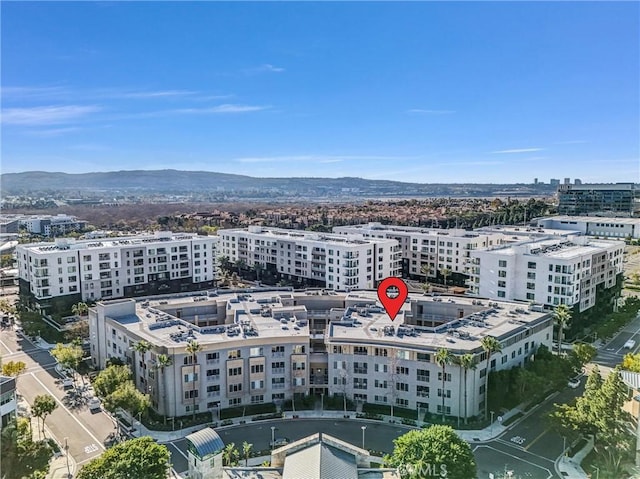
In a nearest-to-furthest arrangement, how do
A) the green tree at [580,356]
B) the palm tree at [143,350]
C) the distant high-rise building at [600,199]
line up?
the palm tree at [143,350] → the green tree at [580,356] → the distant high-rise building at [600,199]

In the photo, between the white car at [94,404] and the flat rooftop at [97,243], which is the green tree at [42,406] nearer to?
the white car at [94,404]

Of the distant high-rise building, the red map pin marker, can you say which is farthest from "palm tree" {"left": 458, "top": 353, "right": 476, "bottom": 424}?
the distant high-rise building

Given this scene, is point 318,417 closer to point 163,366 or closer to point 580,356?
point 163,366

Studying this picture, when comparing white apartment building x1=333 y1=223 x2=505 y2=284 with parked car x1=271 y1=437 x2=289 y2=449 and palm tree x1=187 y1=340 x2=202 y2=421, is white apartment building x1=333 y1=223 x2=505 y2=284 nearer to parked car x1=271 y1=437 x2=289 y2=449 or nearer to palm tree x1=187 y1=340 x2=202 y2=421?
palm tree x1=187 y1=340 x2=202 y2=421

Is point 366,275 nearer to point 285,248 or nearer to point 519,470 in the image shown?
point 285,248

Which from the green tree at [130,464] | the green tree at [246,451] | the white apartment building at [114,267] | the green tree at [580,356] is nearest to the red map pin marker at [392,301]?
the green tree at [580,356]

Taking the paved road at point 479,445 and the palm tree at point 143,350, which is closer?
the paved road at point 479,445
